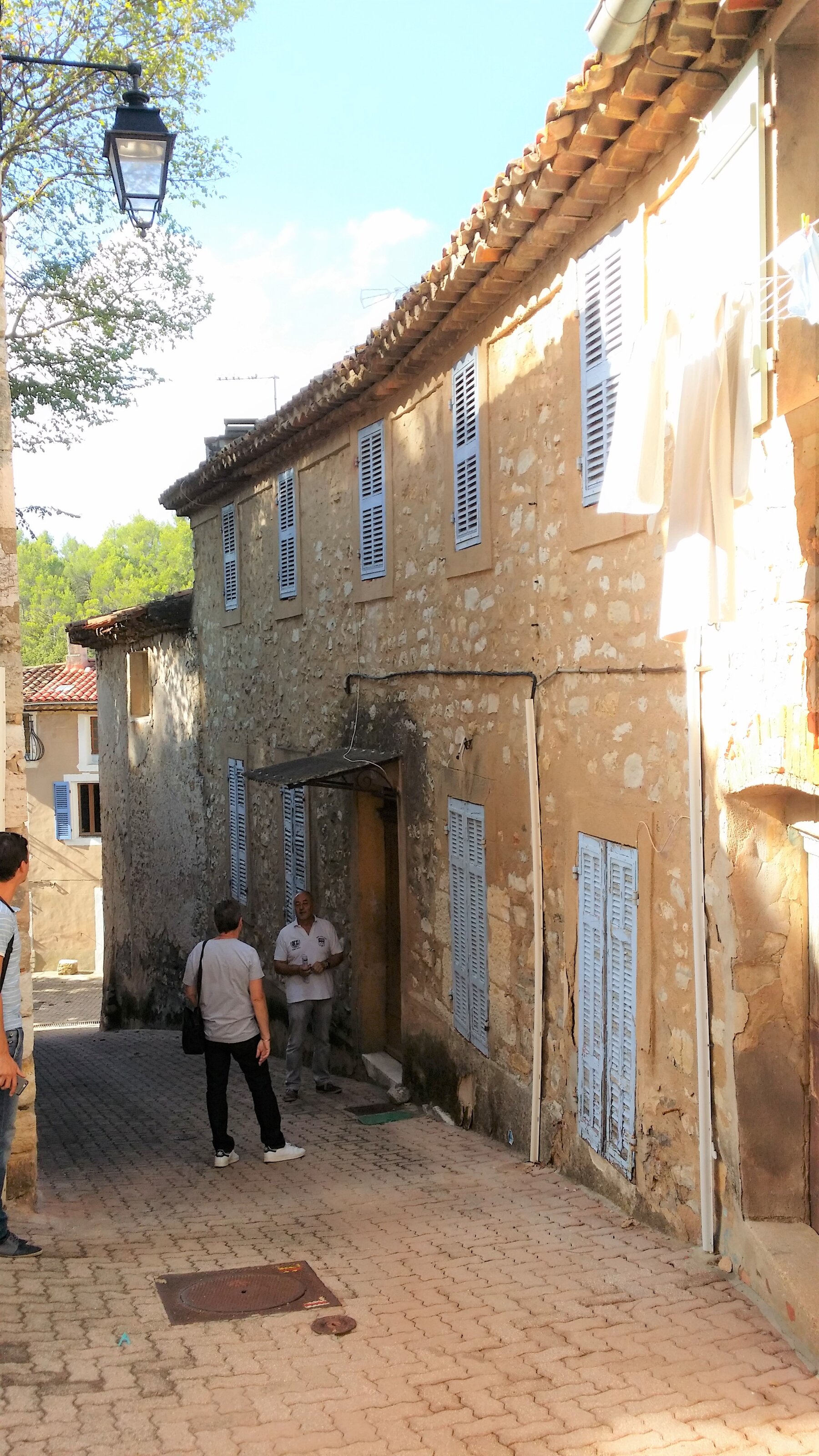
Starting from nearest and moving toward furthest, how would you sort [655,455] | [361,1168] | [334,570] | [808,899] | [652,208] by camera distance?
1. [655,455]
2. [808,899]
3. [652,208]
4. [361,1168]
5. [334,570]

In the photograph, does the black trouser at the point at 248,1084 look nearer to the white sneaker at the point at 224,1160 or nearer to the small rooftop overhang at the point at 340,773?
the white sneaker at the point at 224,1160

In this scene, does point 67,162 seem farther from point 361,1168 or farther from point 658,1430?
point 658,1430

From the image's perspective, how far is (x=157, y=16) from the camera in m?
14.9

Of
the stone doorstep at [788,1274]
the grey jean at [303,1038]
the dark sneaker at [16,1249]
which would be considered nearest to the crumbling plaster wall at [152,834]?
the grey jean at [303,1038]

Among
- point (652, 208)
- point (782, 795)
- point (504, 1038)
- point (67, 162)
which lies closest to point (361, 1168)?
point (504, 1038)

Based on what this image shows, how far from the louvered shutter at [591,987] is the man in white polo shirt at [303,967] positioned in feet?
12.2

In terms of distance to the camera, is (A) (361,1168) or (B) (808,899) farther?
(A) (361,1168)

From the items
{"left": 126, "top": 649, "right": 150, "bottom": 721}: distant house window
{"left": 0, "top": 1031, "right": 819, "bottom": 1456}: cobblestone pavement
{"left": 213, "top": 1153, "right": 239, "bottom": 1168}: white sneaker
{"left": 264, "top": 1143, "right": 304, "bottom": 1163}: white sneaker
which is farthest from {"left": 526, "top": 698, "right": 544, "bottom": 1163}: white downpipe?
{"left": 126, "top": 649, "right": 150, "bottom": 721}: distant house window

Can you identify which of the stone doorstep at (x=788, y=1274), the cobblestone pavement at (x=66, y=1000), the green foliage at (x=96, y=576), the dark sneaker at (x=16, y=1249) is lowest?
the cobblestone pavement at (x=66, y=1000)

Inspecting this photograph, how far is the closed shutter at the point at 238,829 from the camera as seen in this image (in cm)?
1538

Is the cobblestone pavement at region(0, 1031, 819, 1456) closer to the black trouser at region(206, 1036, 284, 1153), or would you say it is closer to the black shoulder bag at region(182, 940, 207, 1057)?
the black trouser at region(206, 1036, 284, 1153)

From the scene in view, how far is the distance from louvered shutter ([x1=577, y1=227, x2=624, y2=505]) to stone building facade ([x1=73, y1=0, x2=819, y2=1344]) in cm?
2

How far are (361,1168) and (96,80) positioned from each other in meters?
12.4

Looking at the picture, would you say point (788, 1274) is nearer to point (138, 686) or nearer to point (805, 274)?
point (805, 274)
